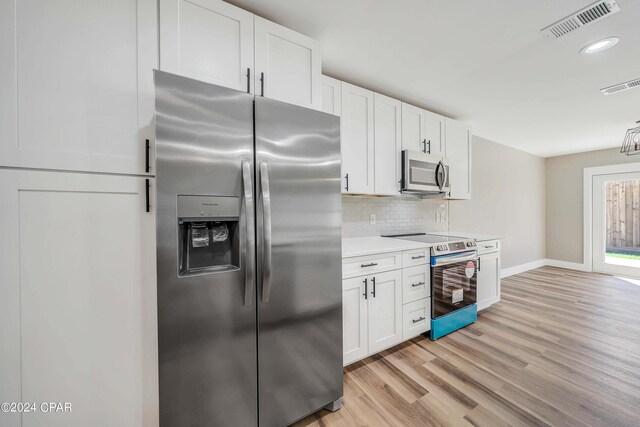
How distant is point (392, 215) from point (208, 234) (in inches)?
92.5

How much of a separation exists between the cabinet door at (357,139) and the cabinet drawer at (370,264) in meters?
0.66

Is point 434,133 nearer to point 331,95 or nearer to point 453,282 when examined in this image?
point 331,95

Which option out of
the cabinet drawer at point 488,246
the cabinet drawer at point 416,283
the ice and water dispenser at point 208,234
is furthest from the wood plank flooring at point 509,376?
the ice and water dispenser at point 208,234

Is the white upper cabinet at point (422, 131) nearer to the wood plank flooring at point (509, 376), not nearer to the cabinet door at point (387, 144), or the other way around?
the cabinet door at point (387, 144)

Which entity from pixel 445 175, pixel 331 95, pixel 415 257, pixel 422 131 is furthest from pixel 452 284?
pixel 331 95

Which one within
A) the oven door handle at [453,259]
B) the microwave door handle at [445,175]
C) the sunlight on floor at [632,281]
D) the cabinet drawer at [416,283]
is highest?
the microwave door handle at [445,175]

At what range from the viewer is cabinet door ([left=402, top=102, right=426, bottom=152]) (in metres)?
2.69

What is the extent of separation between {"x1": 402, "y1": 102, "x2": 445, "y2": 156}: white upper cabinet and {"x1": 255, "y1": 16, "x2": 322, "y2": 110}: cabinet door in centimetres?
137

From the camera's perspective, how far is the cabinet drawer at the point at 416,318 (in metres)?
2.23

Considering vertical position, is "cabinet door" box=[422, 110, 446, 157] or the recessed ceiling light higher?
the recessed ceiling light

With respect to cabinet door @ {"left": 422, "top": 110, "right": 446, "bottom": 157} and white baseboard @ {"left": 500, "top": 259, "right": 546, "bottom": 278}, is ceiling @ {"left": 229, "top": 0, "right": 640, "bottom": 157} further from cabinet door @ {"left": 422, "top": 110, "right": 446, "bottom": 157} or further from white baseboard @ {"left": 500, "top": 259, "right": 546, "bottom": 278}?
white baseboard @ {"left": 500, "top": 259, "right": 546, "bottom": 278}

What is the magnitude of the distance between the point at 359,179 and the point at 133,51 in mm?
1816

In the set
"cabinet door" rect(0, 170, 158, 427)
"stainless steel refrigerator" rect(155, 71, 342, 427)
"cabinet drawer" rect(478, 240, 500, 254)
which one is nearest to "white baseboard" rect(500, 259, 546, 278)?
"cabinet drawer" rect(478, 240, 500, 254)

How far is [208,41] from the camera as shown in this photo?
4.49 feet
